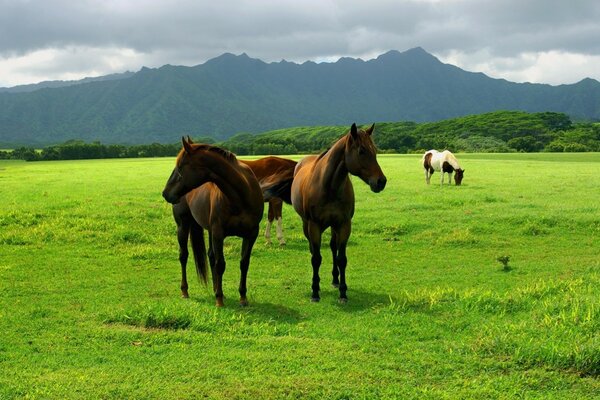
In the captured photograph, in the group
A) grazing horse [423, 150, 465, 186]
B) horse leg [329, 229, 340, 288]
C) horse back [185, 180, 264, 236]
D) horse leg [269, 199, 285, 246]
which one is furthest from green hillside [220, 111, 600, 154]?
horse back [185, 180, 264, 236]

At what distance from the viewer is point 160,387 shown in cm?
545

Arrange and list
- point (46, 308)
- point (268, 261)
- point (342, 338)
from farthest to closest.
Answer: point (268, 261) < point (46, 308) < point (342, 338)

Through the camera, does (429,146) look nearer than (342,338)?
No

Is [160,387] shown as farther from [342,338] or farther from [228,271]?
[228,271]

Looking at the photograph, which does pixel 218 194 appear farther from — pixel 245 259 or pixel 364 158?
pixel 364 158

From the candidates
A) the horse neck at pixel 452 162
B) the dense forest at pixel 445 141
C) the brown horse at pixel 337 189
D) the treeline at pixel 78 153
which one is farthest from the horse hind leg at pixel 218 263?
the treeline at pixel 78 153

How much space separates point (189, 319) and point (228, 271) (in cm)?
406

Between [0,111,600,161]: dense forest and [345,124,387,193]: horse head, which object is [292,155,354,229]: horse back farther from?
[0,111,600,161]: dense forest

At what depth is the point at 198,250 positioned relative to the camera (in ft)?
31.5

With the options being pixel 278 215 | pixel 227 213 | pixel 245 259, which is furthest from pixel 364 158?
pixel 278 215

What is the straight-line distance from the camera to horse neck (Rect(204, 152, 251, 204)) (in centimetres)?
814

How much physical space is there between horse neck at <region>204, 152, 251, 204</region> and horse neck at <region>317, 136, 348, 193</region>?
4.81 feet

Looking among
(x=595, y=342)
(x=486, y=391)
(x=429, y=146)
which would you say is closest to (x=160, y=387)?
(x=486, y=391)

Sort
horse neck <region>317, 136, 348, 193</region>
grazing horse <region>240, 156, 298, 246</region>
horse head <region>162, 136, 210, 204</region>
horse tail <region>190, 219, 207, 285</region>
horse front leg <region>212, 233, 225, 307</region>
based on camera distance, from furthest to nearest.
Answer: grazing horse <region>240, 156, 298, 246</region> → horse tail <region>190, 219, 207, 285</region> → horse neck <region>317, 136, 348, 193</region> → horse front leg <region>212, 233, 225, 307</region> → horse head <region>162, 136, 210, 204</region>
